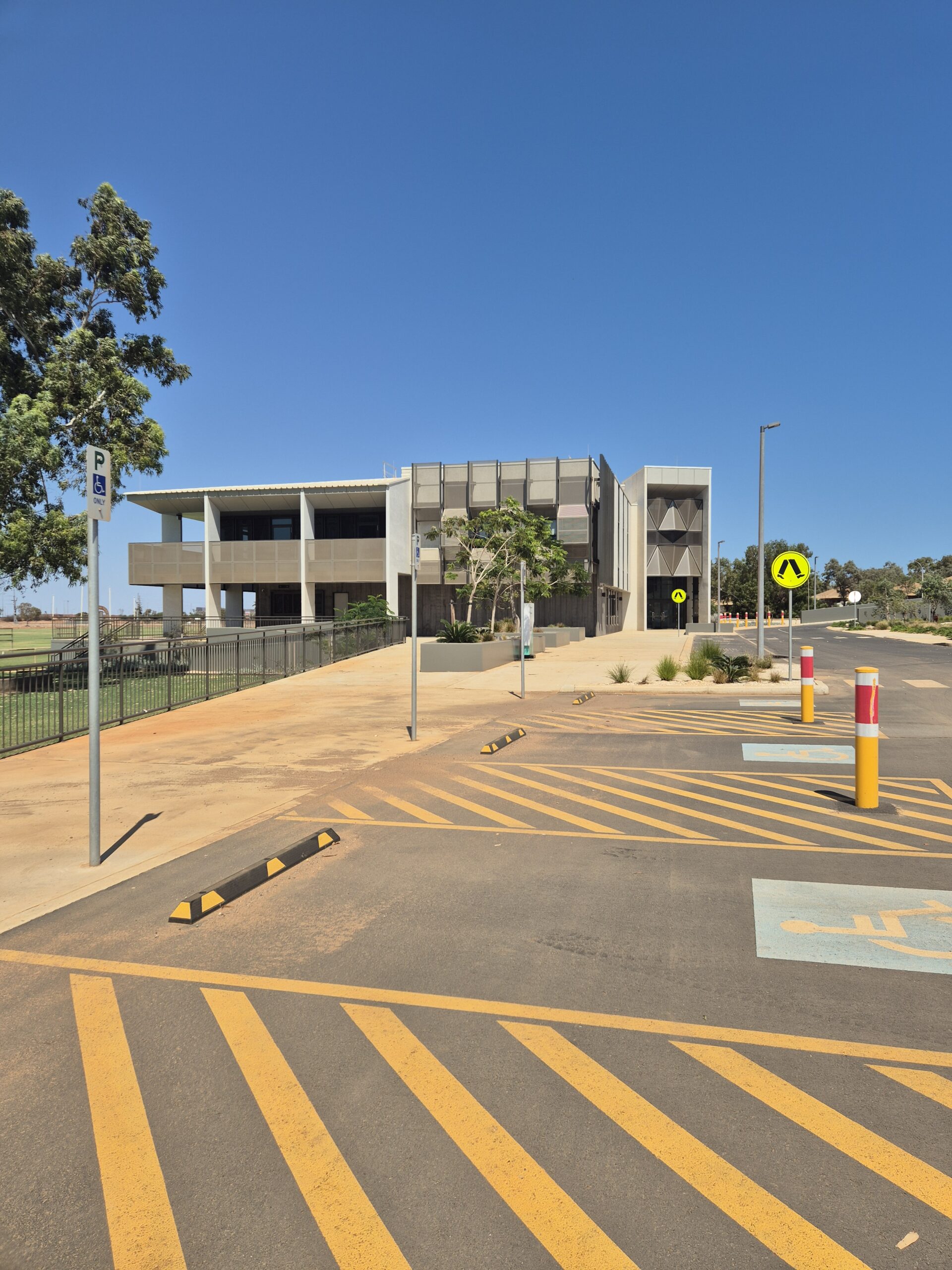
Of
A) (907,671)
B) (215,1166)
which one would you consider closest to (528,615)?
(907,671)

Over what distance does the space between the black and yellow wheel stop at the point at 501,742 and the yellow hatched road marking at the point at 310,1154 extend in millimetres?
7641

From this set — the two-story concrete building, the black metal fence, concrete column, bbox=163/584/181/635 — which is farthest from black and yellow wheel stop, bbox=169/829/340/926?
concrete column, bbox=163/584/181/635

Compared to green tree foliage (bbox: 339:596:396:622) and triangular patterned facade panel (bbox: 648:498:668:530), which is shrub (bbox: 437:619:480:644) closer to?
green tree foliage (bbox: 339:596:396:622)

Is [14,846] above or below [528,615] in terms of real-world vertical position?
below

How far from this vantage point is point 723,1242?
2.50 m

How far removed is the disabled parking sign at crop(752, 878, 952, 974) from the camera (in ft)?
15.0

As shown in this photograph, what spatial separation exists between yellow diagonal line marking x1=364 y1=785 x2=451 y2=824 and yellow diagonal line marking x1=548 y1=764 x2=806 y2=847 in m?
2.03

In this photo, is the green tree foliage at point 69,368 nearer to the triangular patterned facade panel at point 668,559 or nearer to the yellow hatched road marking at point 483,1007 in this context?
the yellow hatched road marking at point 483,1007

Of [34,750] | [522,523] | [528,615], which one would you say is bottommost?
[34,750]

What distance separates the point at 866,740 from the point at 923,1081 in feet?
15.4

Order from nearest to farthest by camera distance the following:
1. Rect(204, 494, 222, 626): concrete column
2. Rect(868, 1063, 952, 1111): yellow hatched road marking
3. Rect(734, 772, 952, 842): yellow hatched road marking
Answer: Rect(868, 1063, 952, 1111): yellow hatched road marking
Rect(734, 772, 952, 842): yellow hatched road marking
Rect(204, 494, 222, 626): concrete column

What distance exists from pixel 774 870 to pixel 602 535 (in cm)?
4318

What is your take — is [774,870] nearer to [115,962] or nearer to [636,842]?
[636,842]

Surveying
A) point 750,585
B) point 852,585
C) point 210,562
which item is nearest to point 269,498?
point 210,562
